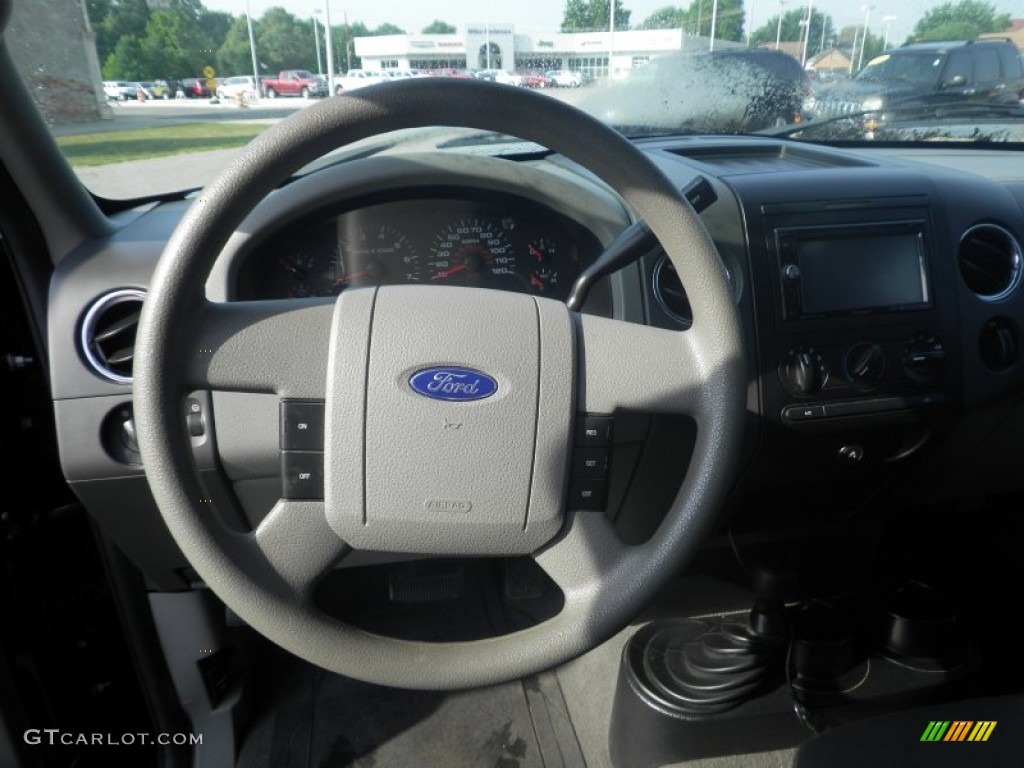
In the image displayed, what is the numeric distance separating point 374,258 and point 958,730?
1.36 metres

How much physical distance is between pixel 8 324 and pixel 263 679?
1227 millimetres

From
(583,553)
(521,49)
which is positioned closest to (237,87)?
(521,49)

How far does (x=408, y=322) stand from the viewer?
43.5 inches

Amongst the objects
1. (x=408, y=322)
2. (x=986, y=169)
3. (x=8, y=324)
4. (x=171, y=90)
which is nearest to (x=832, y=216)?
(x=986, y=169)

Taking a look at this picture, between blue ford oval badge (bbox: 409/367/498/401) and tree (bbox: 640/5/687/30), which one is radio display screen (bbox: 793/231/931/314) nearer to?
tree (bbox: 640/5/687/30)

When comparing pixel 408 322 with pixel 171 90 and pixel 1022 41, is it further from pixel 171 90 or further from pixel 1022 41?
pixel 1022 41

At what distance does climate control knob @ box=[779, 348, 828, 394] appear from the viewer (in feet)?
5.50

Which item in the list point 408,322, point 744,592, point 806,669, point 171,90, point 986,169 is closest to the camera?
point 408,322

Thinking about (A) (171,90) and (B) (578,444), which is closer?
(B) (578,444)

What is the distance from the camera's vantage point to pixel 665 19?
75.1 inches

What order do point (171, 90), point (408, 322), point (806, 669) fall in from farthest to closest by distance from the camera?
point (806, 669) < point (171, 90) < point (408, 322)

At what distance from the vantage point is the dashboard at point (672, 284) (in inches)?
59.9

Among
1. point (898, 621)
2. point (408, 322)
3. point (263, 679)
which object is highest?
point (408, 322)

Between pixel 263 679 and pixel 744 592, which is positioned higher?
pixel 744 592
